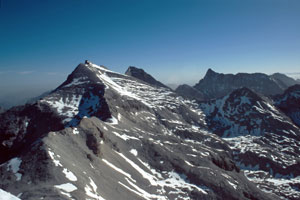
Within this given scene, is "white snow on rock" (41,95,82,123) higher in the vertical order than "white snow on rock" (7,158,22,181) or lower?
higher

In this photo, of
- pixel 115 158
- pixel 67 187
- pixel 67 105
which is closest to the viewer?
pixel 67 187

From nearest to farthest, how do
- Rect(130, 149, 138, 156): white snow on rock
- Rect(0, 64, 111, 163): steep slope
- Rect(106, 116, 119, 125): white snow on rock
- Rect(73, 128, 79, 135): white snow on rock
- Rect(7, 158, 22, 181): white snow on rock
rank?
Rect(7, 158, 22, 181): white snow on rock < Rect(73, 128, 79, 135): white snow on rock < Rect(130, 149, 138, 156): white snow on rock < Rect(106, 116, 119, 125): white snow on rock < Rect(0, 64, 111, 163): steep slope

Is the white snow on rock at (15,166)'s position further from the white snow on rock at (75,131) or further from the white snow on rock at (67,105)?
the white snow on rock at (67,105)

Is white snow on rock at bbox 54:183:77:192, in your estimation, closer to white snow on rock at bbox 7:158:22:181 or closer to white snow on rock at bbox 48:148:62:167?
white snow on rock at bbox 48:148:62:167

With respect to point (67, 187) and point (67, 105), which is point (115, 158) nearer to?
point (67, 187)

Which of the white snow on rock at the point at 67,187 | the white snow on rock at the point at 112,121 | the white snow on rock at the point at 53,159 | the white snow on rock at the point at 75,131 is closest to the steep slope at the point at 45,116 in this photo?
the white snow on rock at the point at 112,121

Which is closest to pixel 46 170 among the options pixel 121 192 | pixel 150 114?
pixel 121 192

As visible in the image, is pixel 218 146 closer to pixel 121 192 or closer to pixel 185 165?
pixel 185 165

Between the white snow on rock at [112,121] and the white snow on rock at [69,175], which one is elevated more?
the white snow on rock at [112,121]

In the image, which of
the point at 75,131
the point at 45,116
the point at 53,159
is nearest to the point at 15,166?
the point at 53,159

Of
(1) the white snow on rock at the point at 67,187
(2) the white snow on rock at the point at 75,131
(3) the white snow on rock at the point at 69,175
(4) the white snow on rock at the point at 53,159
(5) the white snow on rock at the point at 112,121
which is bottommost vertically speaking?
(1) the white snow on rock at the point at 67,187

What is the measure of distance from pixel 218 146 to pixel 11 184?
529 feet

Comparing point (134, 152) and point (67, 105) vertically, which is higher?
point (67, 105)

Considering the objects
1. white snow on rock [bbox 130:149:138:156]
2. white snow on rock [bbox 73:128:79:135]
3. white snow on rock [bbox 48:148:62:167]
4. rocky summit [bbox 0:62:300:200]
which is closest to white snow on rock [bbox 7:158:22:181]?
rocky summit [bbox 0:62:300:200]
